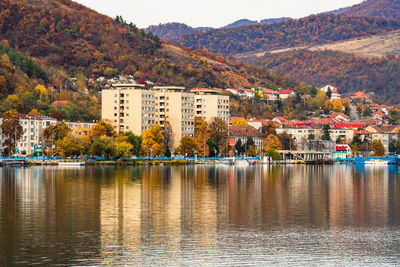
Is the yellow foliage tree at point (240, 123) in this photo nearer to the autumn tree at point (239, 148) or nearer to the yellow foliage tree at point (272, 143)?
the yellow foliage tree at point (272, 143)

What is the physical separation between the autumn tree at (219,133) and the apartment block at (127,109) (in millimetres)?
14663

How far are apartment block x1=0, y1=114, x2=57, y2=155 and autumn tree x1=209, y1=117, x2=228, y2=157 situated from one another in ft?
116

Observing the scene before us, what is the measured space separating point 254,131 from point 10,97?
2606 inches

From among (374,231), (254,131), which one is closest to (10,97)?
(254,131)

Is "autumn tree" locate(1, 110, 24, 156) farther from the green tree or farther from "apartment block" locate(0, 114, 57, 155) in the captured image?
the green tree

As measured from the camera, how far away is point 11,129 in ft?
426

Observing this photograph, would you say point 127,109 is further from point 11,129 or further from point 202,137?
point 11,129

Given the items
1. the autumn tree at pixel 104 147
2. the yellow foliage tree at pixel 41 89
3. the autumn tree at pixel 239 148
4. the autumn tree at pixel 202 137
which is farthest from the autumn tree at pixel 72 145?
the yellow foliage tree at pixel 41 89

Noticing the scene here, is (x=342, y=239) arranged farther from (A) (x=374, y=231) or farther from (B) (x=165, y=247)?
(B) (x=165, y=247)

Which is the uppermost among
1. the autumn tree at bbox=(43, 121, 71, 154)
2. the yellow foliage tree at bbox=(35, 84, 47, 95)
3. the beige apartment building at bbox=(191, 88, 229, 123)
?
the yellow foliage tree at bbox=(35, 84, 47, 95)

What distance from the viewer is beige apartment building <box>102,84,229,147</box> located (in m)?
150

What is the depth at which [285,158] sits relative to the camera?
183125mm

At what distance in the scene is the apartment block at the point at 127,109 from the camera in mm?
149500

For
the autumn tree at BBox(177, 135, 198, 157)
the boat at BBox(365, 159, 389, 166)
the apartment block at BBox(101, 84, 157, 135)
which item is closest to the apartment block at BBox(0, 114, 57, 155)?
the apartment block at BBox(101, 84, 157, 135)
